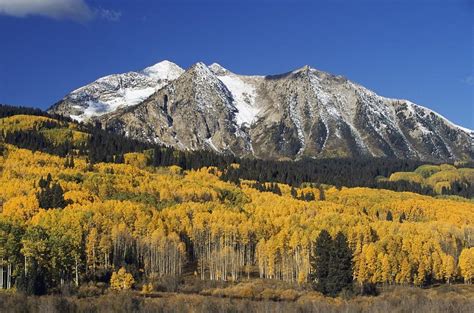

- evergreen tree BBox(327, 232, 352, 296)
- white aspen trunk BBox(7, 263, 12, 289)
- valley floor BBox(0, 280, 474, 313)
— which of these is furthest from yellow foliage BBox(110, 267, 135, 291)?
evergreen tree BBox(327, 232, 352, 296)

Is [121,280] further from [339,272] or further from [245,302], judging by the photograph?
[339,272]

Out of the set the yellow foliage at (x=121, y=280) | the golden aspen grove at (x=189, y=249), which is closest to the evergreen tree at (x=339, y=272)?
the golden aspen grove at (x=189, y=249)

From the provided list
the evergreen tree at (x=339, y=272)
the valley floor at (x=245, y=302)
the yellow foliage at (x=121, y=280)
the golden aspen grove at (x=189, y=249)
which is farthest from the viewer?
the evergreen tree at (x=339, y=272)

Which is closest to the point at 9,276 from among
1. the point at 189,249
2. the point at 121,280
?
the point at 121,280

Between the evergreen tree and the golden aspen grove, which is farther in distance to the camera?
the evergreen tree

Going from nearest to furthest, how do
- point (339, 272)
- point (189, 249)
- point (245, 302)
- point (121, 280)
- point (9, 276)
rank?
point (245, 302), point (9, 276), point (339, 272), point (121, 280), point (189, 249)

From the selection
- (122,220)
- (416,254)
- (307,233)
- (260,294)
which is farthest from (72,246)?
(416,254)

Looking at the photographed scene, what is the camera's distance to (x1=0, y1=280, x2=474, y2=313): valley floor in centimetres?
10844

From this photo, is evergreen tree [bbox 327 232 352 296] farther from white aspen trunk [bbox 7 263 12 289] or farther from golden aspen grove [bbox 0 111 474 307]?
white aspen trunk [bbox 7 263 12 289]

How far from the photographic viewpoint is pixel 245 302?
12112cm

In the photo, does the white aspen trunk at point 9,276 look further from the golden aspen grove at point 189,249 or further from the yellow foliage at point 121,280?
Result: the yellow foliage at point 121,280

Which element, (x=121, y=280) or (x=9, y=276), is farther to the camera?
(x=121, y=280)

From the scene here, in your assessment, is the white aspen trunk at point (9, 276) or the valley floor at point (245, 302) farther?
the white aspen trunk at point (9, 276)

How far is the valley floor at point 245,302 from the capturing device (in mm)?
108438
